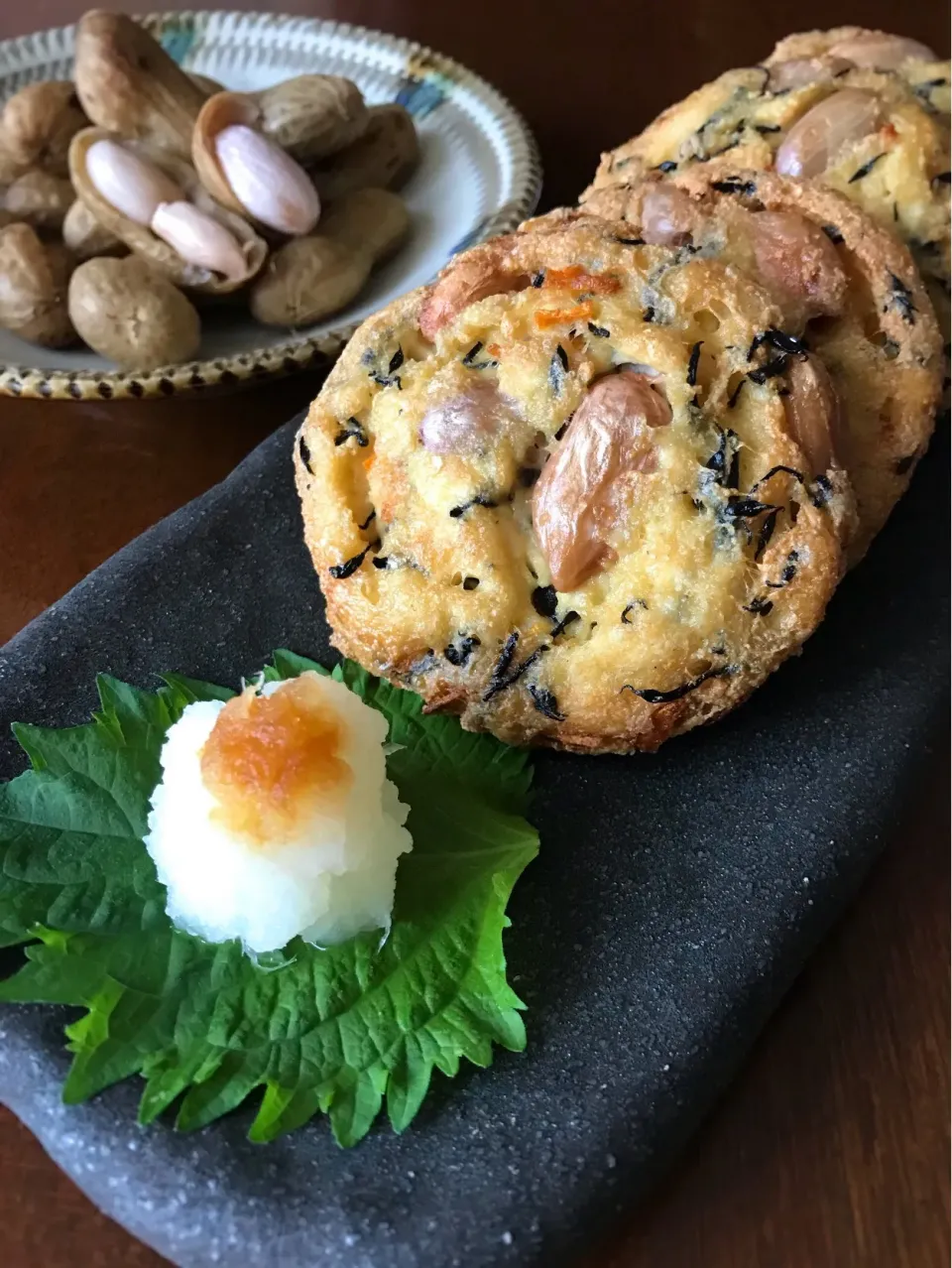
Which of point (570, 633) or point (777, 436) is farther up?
point (777, 436)

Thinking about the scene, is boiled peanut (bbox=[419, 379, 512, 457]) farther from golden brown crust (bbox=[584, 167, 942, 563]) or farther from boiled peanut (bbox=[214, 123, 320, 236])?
boiled peanut (bbox=[214, 123, 320, 236])

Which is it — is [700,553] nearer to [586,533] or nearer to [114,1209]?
[586,533]

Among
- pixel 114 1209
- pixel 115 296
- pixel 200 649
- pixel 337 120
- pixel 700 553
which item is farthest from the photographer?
pixel 337 120

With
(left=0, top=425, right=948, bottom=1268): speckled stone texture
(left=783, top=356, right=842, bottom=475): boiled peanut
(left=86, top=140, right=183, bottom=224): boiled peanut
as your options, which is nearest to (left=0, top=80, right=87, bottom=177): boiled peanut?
(left=86, top=140, right=183, bottom=224): boiled peanut

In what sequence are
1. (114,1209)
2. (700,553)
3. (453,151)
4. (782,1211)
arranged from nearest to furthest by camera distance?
(114,1209) → (782,1211) → (700,553) → (453,151)

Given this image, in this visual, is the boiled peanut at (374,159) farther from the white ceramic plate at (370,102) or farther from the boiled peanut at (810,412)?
the boiled peanut at (810,412)

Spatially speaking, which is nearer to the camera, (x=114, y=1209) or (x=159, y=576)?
(x=114, y=1209)

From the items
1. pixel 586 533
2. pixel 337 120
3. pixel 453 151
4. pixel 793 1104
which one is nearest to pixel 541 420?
pixel 586 533
